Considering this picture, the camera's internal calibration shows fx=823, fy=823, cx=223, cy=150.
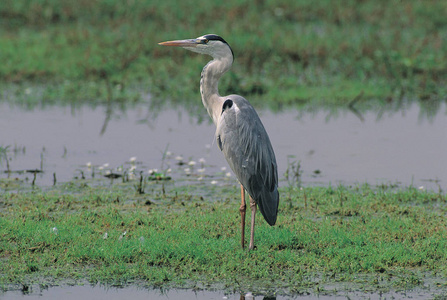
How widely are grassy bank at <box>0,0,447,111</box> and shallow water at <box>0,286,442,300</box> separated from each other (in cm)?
768

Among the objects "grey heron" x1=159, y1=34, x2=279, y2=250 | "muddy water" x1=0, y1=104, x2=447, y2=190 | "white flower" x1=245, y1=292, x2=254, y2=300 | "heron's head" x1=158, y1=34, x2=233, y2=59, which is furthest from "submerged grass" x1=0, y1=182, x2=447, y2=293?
"heron's head" x1=158, y1=34, x2=233, y2=59

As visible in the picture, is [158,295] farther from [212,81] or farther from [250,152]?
[212,81]

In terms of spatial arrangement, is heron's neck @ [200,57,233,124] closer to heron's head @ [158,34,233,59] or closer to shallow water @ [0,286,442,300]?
heron's head @ [158,34,233,59]

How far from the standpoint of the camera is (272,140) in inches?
445

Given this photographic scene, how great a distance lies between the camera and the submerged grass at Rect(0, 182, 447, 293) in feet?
19.9

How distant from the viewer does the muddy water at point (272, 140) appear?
9.70 meters

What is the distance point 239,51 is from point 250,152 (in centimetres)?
956

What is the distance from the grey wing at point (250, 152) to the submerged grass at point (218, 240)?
41 cm

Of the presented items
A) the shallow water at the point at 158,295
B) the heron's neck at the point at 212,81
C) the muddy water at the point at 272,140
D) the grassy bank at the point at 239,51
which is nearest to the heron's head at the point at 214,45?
the heron's neck at the point at 212,81

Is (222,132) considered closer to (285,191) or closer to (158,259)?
(158,259)

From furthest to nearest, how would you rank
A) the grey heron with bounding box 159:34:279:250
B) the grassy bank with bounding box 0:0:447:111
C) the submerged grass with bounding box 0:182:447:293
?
1. the grassy bank with bounding box 0:0:447:111
2. the grey heron with bounding box 159:34:279:250
3. the submerged grass with bounding box 0:182:447:293

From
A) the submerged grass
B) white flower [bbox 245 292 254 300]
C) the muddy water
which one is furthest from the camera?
the muddy water

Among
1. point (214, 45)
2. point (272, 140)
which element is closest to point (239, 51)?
point (272, 140)

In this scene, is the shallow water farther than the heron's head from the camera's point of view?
No
